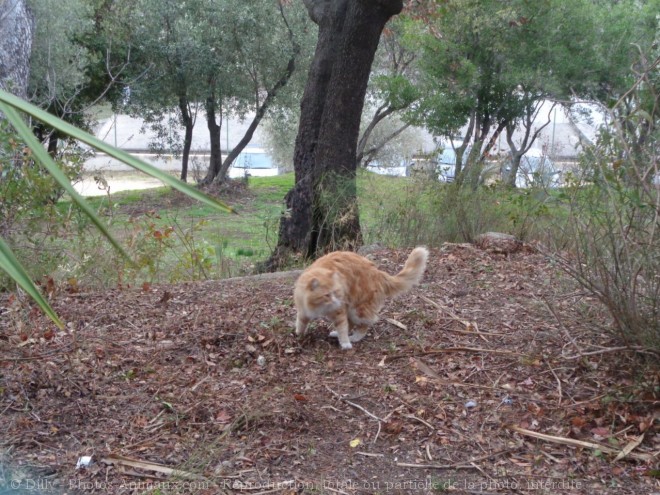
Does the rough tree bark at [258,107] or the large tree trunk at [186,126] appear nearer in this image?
the rough tree bark at [258,107]

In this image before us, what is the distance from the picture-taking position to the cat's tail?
17.7 feet

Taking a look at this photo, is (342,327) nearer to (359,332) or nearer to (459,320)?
(359,332)

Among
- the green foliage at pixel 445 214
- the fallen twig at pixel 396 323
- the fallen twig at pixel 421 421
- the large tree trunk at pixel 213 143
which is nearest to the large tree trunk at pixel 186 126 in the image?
the large tree trunk at pixel 213 143

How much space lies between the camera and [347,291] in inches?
201

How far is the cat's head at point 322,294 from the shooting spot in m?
4.85

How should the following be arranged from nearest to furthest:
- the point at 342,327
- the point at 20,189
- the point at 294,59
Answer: the point at 342,327 → the point at 20,189 → the point at 294,59

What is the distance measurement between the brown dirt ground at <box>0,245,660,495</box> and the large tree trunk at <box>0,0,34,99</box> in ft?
18.2

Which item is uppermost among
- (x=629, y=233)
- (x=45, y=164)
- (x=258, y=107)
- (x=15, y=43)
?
(x=258, y=107)

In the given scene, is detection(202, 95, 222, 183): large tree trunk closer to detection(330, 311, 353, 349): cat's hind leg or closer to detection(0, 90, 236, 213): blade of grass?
detection(330, 311, 353, 349): cat's hind leg

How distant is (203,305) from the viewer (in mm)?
5930

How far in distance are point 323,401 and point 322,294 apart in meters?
0.91

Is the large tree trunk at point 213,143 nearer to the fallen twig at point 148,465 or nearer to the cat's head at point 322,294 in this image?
the cat's head at point 322,294

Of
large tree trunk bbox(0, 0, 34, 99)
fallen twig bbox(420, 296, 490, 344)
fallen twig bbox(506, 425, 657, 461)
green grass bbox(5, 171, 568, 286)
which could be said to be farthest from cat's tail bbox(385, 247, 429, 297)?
large tree trunk bbox(0, 0, 34, 99)

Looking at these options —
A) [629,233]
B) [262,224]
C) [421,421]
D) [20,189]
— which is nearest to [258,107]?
[262,224]
